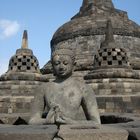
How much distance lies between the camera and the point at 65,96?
4035 mm

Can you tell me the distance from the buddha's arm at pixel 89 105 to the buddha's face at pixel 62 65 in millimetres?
351

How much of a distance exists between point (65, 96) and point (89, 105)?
35cm

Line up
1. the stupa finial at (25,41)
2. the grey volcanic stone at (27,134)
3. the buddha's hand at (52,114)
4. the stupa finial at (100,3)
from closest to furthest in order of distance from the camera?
the grey volcanic stone at (27,134) → the buddha's hand at (52,114) → the stupa finial at (25,41) → the stupa finial at (100,3)

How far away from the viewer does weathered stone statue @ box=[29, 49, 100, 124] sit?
13.1 ft

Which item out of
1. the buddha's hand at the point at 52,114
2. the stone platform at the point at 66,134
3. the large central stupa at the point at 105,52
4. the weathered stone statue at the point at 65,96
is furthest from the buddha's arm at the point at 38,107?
the large central stupa at the point at 105,52

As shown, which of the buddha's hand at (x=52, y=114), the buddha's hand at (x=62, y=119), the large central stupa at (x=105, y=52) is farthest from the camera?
the large central stupa at (x=105, y=52)

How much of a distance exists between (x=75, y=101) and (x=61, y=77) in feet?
1.34

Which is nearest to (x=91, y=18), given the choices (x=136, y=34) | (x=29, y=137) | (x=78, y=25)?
(x=78, y=25)

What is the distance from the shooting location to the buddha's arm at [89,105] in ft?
13.1

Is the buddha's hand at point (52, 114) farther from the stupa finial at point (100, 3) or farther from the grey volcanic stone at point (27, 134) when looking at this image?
the stupa finial at point (100, 3)

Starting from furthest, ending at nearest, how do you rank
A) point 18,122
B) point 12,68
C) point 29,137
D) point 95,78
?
point 12,68
point 95,78
point 18,122
point 29,137

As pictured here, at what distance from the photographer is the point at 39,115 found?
408 cm

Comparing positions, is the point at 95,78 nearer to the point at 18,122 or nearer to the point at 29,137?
the point at 18,122

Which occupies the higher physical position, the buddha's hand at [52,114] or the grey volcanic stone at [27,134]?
the buddha's hand at [52,114]
